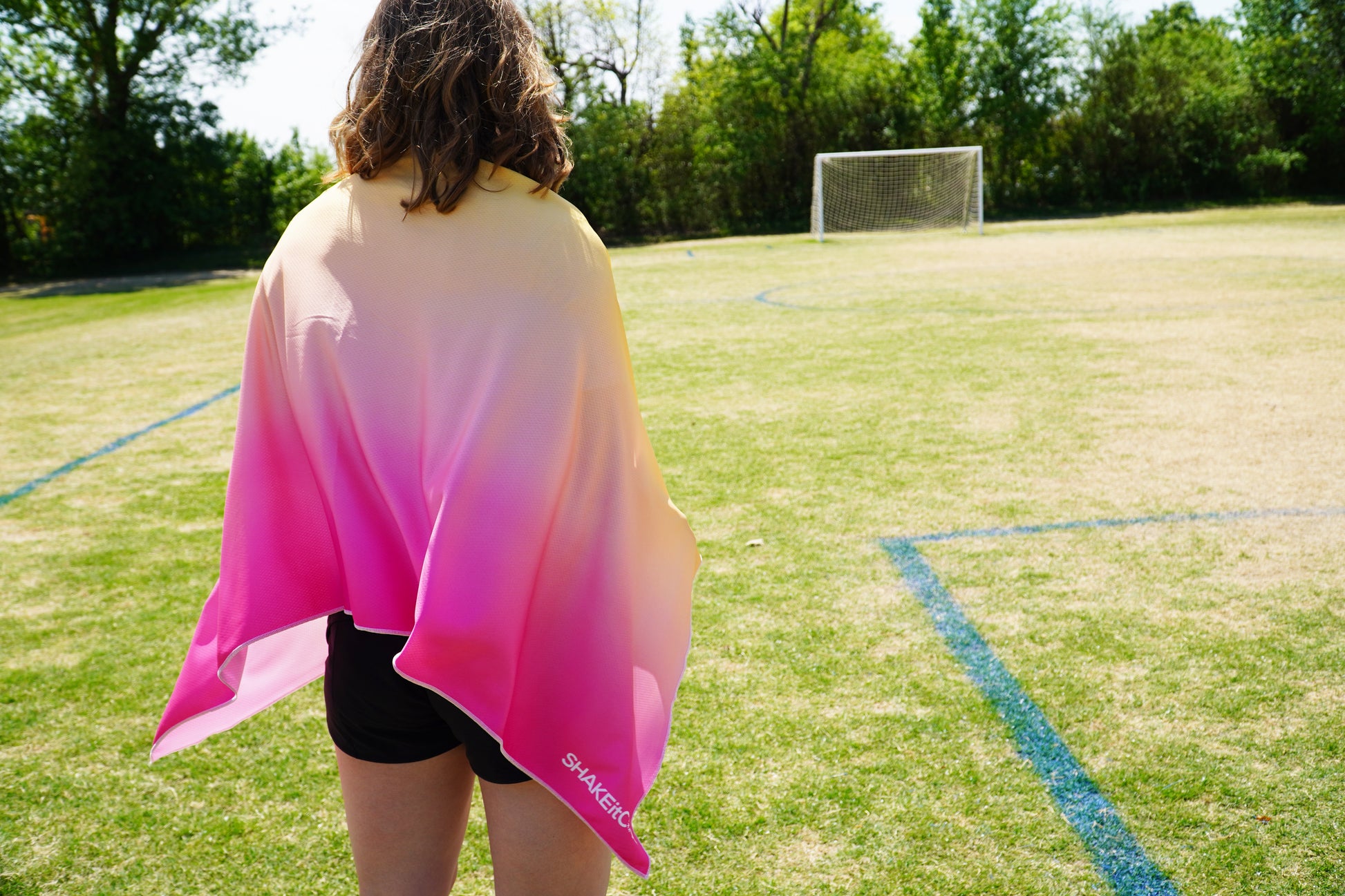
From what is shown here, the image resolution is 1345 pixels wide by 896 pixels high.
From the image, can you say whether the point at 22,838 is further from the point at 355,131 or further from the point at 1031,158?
the point at 1031,158

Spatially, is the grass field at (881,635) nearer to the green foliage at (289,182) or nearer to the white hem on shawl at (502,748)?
the white hem on shawl at (502,748)

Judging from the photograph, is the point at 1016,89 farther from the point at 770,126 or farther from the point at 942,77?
the point at 770,126

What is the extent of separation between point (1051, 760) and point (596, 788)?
1.75 meters

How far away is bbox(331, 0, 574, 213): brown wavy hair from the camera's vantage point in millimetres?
1384

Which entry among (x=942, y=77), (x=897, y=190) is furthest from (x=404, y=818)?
(x=942, y=77)

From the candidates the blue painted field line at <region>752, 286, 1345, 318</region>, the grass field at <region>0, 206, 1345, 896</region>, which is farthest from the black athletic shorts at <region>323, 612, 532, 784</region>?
the blue painted field line at <region>752, 286, 1345, 318</region>

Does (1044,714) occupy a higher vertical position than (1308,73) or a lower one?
lower

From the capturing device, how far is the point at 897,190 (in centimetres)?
2794

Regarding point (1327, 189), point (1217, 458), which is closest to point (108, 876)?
point (1217, 458)

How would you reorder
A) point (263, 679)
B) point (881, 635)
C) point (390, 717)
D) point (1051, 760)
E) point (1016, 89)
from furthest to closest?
point (1016, 89) < point (881, 635) < point (1051, 760) < point (263, 679) < point (390, 717)

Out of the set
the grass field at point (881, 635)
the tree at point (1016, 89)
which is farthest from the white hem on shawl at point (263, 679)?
the tree at point (1016, 89)

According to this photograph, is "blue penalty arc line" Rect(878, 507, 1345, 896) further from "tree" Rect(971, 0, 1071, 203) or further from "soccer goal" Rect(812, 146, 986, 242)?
"tree" Rect(971, 0, 1071, 203)

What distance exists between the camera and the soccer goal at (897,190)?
87.8 feet

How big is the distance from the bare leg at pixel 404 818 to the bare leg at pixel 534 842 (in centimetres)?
12
